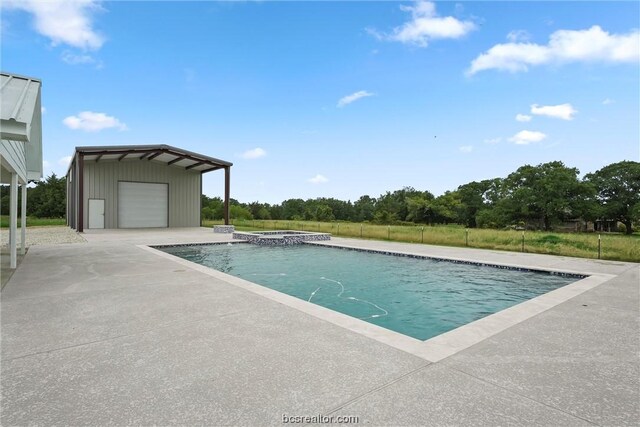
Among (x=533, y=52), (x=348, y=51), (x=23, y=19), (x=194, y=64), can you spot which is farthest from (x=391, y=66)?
(x=23, y=19)

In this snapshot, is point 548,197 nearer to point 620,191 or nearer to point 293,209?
point 620,191

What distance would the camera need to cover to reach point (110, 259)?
7.65 meters

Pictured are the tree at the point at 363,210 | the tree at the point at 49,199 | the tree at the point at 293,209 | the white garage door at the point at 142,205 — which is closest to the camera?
the white garage door at the point at 142,205

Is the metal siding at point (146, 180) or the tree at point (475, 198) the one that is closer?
the metal siding at point (146, 180)

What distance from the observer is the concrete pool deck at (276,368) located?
190 cm

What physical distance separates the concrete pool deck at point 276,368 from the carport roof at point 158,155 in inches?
570

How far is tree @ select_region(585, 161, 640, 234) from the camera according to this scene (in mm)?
37616

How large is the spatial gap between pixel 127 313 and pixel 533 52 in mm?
15964

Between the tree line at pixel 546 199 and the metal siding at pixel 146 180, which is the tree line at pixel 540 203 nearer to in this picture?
the tree line at pixel 546 199

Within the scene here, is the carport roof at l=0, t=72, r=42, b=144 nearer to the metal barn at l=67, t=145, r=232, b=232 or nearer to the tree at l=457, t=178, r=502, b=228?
the metal barn at l=67, t=145, r=232, b=232

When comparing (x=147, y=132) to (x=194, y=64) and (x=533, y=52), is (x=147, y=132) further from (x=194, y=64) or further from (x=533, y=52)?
(x=533, y=52)

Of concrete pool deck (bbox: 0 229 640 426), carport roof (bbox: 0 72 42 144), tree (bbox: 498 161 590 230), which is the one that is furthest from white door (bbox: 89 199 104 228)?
tree (bbox: 498 161 590 230)

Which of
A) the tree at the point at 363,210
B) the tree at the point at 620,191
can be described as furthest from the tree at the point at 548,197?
the tree at the point at 363,210

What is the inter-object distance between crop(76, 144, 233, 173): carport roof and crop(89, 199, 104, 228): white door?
2.36 m
